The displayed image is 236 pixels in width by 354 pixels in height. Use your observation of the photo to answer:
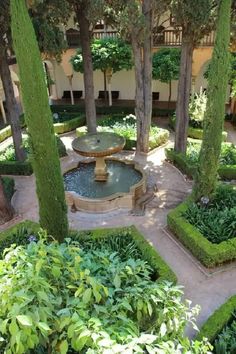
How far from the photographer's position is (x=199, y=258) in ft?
27.3

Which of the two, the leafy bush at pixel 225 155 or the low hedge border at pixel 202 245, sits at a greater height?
the leafy bush at pixel 225 155

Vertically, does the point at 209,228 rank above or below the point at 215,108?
below

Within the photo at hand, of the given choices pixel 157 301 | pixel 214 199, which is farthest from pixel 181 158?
pixel 157 301

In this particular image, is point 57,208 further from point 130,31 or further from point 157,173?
point 130,31

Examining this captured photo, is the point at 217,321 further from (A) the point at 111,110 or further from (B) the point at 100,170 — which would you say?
(A) the point at 111,110

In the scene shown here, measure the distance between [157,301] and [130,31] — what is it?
10.5m

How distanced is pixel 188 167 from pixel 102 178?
3077 mm

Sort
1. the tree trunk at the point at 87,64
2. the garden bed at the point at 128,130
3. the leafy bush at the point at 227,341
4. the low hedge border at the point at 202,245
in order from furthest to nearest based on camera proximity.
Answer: the garden bed at the point at 128,130 → the tree trunk at the point at 87,64 → the low hedge border at the point at 202,245 → the leafy bush at the point at 227,341

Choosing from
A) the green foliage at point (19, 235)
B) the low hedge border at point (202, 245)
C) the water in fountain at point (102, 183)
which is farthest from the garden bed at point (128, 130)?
the green foliage at point (19, 235)

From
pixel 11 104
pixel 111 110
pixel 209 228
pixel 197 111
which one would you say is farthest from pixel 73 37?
pixel 209 228

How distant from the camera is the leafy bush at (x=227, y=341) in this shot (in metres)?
5.71

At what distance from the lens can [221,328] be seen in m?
6.29

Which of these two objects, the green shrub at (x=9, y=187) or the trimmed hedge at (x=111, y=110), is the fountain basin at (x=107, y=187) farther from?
the trimmed hedge at (x=111, y=110)

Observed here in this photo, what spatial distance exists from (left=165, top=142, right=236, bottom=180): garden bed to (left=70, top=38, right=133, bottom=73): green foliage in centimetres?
651
